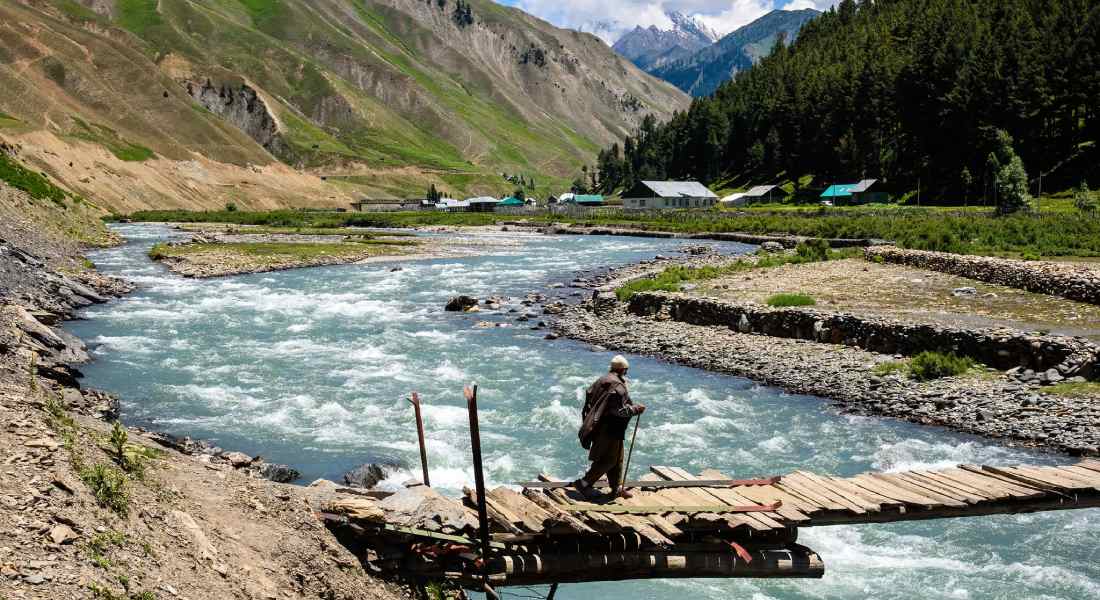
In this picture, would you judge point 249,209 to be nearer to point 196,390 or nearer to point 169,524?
point 196,390

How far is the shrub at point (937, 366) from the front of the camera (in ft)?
85.3

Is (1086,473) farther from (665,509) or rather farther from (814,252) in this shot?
(814,252)

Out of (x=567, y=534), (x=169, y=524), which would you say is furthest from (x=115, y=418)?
(x=567, y=534)

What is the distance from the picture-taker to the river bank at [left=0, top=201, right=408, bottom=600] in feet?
30.5

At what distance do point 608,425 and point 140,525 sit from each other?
6156 millimetres

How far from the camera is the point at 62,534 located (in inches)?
378

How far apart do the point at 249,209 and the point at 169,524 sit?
16158 centimetres

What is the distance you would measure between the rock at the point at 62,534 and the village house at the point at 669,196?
14222 cm

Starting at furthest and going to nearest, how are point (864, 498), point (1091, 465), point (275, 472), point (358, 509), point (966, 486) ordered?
point (275, 472)
point (1091, 465)
point (966, 486)
point (864, 498)
point (358, 509)

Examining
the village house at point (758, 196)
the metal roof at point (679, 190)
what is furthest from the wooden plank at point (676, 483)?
the metal roof at point (679, 190)

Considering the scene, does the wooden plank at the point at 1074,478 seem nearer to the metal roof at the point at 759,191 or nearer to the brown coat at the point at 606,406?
the brown coat at the point at 606,406

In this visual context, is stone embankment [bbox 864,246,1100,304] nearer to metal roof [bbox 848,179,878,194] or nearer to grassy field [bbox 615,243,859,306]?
grassy field [bbox 615,243,859,306]

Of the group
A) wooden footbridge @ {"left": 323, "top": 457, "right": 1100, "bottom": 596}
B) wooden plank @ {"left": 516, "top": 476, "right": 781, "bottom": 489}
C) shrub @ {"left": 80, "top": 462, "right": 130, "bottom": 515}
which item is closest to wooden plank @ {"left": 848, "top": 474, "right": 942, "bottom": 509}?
wooden footbridge @ {"left": 323, "top": 457, "right": 1100, "bottom": 596}

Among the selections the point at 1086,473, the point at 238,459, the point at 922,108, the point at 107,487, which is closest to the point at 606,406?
the point at 107,487
